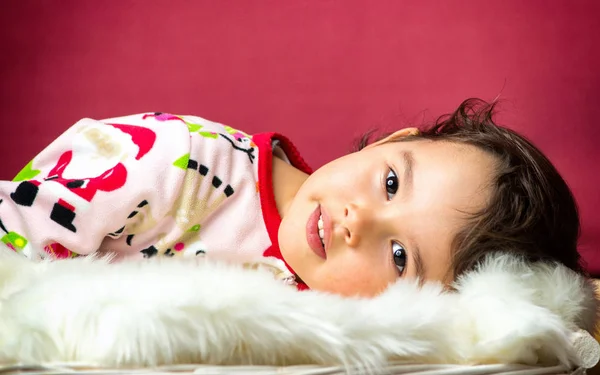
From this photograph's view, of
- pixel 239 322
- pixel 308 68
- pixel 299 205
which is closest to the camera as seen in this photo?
pixel 239 322

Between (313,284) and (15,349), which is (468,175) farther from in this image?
(15,349)

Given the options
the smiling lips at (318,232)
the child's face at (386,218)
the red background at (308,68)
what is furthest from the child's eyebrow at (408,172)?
the red background at (308,68)

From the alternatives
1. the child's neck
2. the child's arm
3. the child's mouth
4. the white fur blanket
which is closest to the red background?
the child's neck

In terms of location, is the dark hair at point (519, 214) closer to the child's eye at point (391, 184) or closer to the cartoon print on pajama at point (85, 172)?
the child's eye at point (391, 184)

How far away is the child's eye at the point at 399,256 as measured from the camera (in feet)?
3.39

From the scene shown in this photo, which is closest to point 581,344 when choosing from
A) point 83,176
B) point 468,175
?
point 468,175

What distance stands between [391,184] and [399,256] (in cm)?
12

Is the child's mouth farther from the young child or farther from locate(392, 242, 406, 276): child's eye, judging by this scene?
locate(392, 242, 406, 276): child's eye

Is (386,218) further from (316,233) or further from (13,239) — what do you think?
(13,239)

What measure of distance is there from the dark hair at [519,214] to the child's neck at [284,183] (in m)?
0.28

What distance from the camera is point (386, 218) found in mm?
1023

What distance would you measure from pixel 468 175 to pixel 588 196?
757 mm

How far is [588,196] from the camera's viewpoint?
5.41 ft

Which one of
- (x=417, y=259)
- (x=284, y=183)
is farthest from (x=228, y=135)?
(x=417, y=259)
